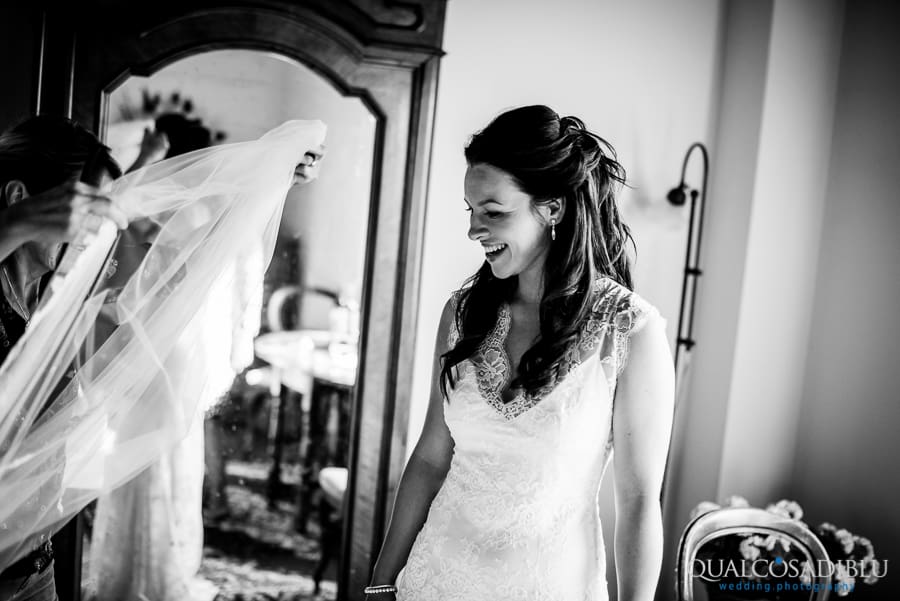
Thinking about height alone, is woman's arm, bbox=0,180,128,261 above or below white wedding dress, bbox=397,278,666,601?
above

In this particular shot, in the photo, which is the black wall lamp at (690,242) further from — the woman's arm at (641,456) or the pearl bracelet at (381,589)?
the pearl bracelet at (381,589)

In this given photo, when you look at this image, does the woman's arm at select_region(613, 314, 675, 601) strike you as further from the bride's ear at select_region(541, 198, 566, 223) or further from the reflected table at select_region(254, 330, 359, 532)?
the reflected table at select_region(254, 330, 359, 532)

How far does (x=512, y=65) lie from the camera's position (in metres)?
2.31

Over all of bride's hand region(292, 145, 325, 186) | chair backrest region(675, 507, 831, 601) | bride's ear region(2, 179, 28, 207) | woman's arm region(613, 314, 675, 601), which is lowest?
chair backrest region(675, 507, 831, 601)

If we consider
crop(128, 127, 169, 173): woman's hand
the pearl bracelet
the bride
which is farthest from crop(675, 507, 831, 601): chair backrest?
crop(128, 127, 169, 173): woman's hand

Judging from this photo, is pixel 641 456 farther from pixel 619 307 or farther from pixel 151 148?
pixel 151 148

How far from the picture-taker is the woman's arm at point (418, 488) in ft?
4.99

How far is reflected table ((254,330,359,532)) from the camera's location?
2062mm

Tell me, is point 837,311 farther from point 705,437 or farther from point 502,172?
point 502,172

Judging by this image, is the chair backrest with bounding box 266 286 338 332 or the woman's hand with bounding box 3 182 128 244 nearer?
the woman's hand with bounding box 3 182 128 244

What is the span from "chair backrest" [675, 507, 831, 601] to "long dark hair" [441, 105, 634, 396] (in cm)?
55

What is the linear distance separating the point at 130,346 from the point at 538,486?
78 cm

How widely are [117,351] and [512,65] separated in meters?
1.55

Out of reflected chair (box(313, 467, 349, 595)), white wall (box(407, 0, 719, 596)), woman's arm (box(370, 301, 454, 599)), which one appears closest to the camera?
woman's arm (box(370, 301, 454, 599))
